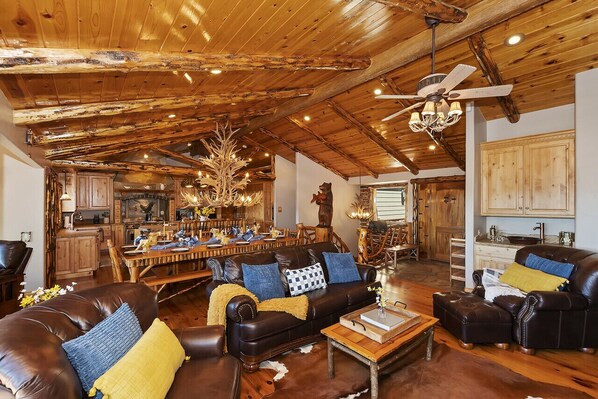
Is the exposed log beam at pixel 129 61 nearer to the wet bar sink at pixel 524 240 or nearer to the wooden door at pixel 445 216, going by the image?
the wet bar sink at pixel 524 240

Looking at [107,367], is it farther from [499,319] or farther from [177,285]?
[177,285]

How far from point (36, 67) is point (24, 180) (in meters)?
4.03

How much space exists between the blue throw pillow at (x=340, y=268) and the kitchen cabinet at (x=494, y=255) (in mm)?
2445

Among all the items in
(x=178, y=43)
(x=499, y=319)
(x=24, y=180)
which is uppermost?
(x=178, y=43)

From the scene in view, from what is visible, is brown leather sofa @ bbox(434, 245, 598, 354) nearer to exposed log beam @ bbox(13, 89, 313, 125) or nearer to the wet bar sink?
the wet bar sink

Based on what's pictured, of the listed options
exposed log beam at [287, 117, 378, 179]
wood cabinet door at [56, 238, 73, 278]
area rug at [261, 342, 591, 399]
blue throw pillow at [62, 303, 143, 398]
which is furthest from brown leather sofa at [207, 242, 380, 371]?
wood cabinet door at [56, 238, 73, 278]

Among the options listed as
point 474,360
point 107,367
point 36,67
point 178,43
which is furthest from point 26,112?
point 474,360

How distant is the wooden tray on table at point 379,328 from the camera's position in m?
2.46

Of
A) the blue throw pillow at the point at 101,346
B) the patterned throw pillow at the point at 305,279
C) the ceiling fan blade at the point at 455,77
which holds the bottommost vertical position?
the patterned throw pillow at the point at 305,279

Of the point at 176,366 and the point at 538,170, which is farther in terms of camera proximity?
the point at 538,170

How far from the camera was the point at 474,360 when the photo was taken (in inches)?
115

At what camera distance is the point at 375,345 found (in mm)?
2379

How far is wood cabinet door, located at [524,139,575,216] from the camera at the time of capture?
14.1ft

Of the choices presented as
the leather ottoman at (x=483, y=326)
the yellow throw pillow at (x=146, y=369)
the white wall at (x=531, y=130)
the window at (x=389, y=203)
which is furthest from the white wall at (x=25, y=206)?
the window at (x=389, y=203)
